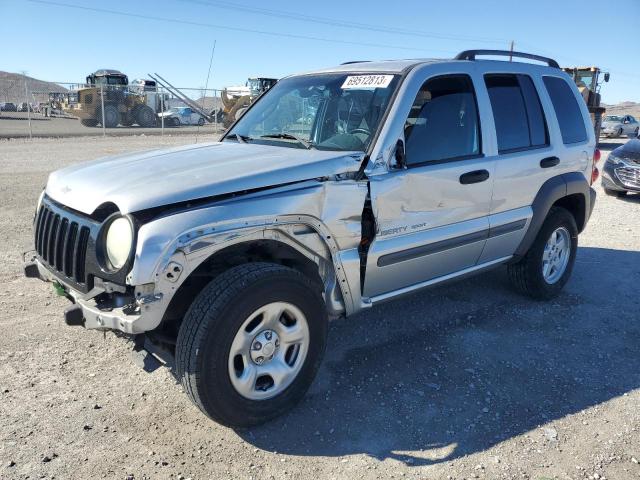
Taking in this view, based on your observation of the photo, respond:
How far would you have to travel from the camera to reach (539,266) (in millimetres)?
4934

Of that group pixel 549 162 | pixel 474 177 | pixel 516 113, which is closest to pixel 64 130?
pixel 516 113

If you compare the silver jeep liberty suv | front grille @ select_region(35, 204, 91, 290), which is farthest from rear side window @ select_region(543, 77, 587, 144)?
front grille @ select_region(35, 204, 91, 290)

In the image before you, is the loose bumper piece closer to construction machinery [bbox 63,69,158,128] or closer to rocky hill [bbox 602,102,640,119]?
construction machinery [bbox 63,69,158,128]

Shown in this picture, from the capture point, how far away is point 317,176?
10.4 feet

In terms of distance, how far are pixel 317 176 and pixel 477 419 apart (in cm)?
172

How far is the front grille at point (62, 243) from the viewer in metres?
2.92

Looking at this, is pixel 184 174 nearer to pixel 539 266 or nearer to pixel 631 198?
pixel 539 266

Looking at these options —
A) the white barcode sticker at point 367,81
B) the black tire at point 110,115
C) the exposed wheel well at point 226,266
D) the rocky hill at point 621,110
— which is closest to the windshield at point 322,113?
the white barcode sticker at point 367,81

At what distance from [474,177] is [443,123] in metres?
0.46

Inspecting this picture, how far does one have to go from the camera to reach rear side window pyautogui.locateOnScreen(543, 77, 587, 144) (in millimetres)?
4883

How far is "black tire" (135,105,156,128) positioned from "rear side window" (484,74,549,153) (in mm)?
26179

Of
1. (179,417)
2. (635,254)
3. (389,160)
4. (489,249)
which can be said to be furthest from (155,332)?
(635,254)

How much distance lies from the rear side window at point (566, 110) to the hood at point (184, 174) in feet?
8.05

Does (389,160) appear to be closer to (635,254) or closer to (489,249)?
(489,249)
